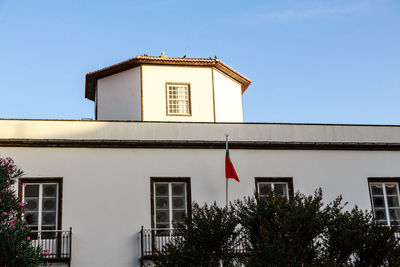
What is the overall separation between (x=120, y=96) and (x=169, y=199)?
6.13 m

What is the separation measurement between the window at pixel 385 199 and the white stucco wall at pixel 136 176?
0.25m

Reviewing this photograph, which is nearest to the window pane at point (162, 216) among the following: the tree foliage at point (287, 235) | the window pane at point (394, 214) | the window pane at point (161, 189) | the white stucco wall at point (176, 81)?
the window pane at point (161, 189)

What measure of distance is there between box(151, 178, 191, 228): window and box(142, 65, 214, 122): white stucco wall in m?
4.34

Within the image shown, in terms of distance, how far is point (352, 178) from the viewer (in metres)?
20.1

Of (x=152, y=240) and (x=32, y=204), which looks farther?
(x=32, y=204)

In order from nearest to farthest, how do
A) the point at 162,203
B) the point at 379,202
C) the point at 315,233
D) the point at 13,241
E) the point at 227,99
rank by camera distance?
the point at 13,241
the point at 315,233
the point at 162,203
the point at 379,202
the point at 227,99

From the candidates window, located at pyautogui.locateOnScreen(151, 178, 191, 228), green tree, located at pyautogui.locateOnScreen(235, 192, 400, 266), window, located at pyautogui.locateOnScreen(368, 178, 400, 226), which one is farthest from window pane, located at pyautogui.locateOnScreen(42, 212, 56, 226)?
window, located at pyautogui.locateOnScreen(368, 178, 400, 226)

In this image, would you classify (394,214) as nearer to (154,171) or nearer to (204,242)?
(204,242)

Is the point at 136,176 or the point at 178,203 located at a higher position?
the point at 136,176

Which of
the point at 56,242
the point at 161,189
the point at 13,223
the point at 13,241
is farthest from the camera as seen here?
the point at 161,189

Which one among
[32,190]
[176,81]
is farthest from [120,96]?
[32,190]

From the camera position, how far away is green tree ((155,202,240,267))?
14.8 metres

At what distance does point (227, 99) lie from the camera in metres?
24.0

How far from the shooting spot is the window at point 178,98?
75.9 feet
